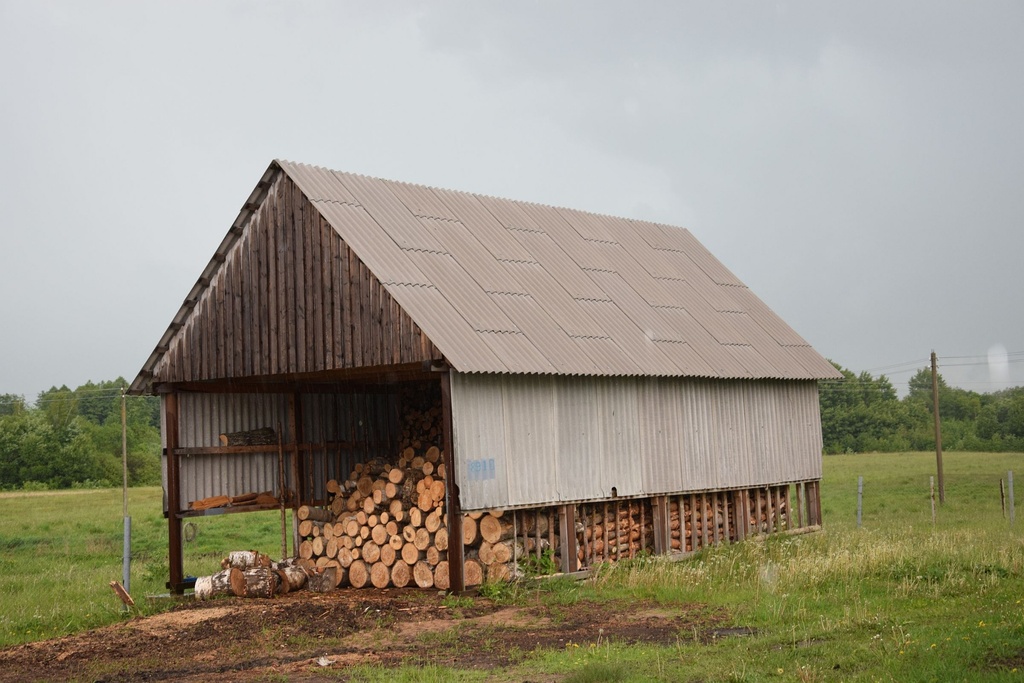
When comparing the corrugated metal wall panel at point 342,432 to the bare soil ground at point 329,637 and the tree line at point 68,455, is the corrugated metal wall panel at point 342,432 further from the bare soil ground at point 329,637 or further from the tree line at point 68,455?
the tree line at point 68,455

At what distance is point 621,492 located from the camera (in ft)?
65.3

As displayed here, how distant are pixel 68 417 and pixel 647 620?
70545mm

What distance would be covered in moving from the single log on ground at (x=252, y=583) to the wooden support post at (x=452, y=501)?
2960 millimetres

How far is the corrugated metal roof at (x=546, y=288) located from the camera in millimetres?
18109

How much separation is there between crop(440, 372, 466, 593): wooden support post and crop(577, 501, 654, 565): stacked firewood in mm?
2847

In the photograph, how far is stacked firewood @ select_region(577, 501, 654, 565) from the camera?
1969 cm

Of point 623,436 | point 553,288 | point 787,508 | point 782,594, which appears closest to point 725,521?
point 787,508

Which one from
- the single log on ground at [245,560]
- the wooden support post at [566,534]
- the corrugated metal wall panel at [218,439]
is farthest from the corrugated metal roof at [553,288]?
the single log on ground at [245,560]

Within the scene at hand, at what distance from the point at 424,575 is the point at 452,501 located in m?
1.98

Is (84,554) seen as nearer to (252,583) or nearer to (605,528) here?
(252,583)

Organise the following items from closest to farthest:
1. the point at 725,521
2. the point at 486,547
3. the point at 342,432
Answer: the point at 486,547 → the point at 342,432 → the point at 725,521

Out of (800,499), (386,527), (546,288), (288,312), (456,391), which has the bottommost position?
(800,499)

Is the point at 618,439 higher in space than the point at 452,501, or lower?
higher

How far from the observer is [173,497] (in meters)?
20.0
